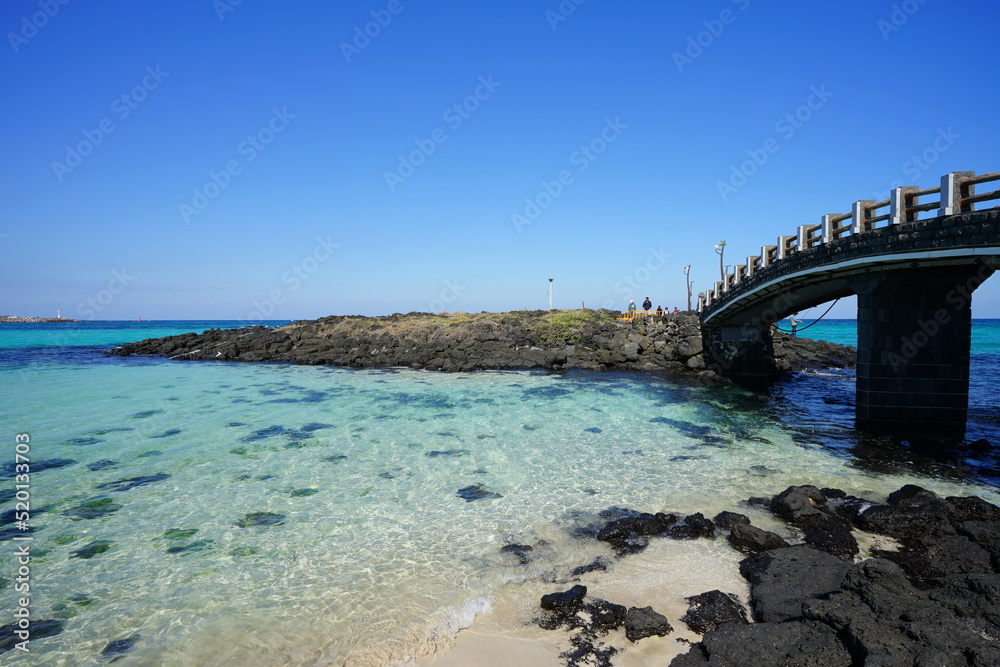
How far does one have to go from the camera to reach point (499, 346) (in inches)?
1502

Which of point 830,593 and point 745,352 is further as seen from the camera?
point 745,352

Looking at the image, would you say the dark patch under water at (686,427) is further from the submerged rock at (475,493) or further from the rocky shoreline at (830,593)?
the submerged rock at (475,493)

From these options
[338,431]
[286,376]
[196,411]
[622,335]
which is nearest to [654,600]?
[338,431]

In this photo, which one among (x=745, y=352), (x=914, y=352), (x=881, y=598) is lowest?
(x=881, y=598)

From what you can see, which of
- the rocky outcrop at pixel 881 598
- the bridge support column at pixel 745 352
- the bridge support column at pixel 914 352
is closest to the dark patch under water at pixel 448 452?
the rocky outcrop at pixel 881 598

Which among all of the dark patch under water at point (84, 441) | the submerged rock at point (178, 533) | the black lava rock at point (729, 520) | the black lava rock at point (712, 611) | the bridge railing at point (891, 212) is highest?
the bridge railing at point (891, 212)

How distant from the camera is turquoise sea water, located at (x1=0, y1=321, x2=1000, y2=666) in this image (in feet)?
21.6

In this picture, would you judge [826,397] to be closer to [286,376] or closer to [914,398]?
[914,398]

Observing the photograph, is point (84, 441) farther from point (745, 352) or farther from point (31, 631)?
point (745, 352)

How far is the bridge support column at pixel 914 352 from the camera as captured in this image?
15.4 metres

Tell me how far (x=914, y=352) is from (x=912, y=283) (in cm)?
216

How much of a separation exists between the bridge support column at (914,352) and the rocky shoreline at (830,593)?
772cm

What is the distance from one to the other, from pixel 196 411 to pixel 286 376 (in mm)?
11386

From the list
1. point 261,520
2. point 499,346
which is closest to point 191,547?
point 261,520
